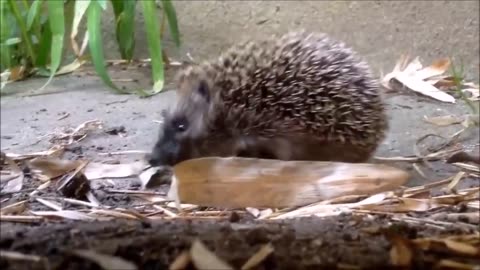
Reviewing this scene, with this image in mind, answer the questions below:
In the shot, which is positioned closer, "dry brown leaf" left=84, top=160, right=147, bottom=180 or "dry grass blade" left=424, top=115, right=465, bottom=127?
"dry brown leaf" left=84, top=160, right=147, bottom=180

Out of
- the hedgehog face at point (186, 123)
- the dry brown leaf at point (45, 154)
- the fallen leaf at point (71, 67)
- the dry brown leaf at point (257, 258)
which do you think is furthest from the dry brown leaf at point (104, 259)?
the hedgehog face at point (186, 123)

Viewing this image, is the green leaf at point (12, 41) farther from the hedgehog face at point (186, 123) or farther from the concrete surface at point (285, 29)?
the hedgehog face at point (186, 123)

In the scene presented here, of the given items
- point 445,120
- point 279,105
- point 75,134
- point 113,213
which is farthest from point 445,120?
point 113,213

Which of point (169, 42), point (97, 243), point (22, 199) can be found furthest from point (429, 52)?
point (97, 243)

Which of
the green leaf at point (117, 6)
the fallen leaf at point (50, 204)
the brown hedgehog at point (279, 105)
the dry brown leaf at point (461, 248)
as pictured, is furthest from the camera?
the green leaf at point (117, 6)

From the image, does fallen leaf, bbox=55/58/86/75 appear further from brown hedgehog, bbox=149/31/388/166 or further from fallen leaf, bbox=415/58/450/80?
fallen leaf, bbox=415/58/450/80

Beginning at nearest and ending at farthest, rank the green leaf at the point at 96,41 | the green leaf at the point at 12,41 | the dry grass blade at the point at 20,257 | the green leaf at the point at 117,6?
the dry grass blade at the point at 20,257, the green leaf at the point at 12,41, the green leaf at the point at 96,41, the green leaf at the point at 117,6

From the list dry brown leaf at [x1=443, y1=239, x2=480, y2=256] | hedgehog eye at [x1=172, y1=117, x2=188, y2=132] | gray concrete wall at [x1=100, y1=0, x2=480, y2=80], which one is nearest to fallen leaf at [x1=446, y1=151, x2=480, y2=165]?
dry brown leaf at [x1=443, y1=239, x2=480, y2=256]

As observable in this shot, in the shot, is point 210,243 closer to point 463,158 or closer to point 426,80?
point 463,158
